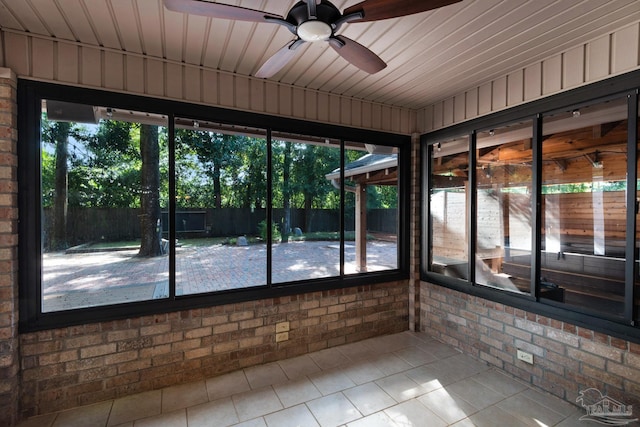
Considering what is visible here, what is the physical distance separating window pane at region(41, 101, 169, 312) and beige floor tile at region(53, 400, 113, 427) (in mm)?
780

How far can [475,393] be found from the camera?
247cm

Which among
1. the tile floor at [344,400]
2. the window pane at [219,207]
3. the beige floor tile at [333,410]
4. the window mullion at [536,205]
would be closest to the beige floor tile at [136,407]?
the tile floor at [344,400]

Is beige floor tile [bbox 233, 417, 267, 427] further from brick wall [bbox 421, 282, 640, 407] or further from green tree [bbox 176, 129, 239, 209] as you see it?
green tree [bbox 176, 129, 239, 209]

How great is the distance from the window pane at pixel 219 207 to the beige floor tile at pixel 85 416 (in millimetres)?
981

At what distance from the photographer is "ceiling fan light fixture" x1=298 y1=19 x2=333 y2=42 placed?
1.45 metres

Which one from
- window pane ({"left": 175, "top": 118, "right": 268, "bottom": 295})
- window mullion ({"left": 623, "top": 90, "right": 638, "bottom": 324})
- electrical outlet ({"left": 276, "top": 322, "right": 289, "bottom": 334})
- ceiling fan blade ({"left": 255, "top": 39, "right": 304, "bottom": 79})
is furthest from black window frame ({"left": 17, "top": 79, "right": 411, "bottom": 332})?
window mullion ({"left": 623, "top": 90, "right": 638, "bottom": 324})

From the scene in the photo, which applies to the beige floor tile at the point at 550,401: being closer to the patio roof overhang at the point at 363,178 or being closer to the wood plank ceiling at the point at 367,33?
the patio roof overhang at the point at 363,178

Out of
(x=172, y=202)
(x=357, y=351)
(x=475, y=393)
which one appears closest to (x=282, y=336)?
(x=357, y=351)

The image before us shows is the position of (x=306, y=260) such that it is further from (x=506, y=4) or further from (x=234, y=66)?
(x=506, y=4)

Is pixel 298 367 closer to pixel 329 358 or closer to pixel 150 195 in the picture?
pixel 329 358

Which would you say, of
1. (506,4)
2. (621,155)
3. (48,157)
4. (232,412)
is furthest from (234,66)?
(621,155)

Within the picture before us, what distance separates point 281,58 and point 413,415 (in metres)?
2.70

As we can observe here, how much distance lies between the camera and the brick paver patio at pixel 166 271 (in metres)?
2.35

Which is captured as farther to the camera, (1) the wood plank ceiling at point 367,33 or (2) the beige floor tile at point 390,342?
(2) the beige floor tile at point 390,342
